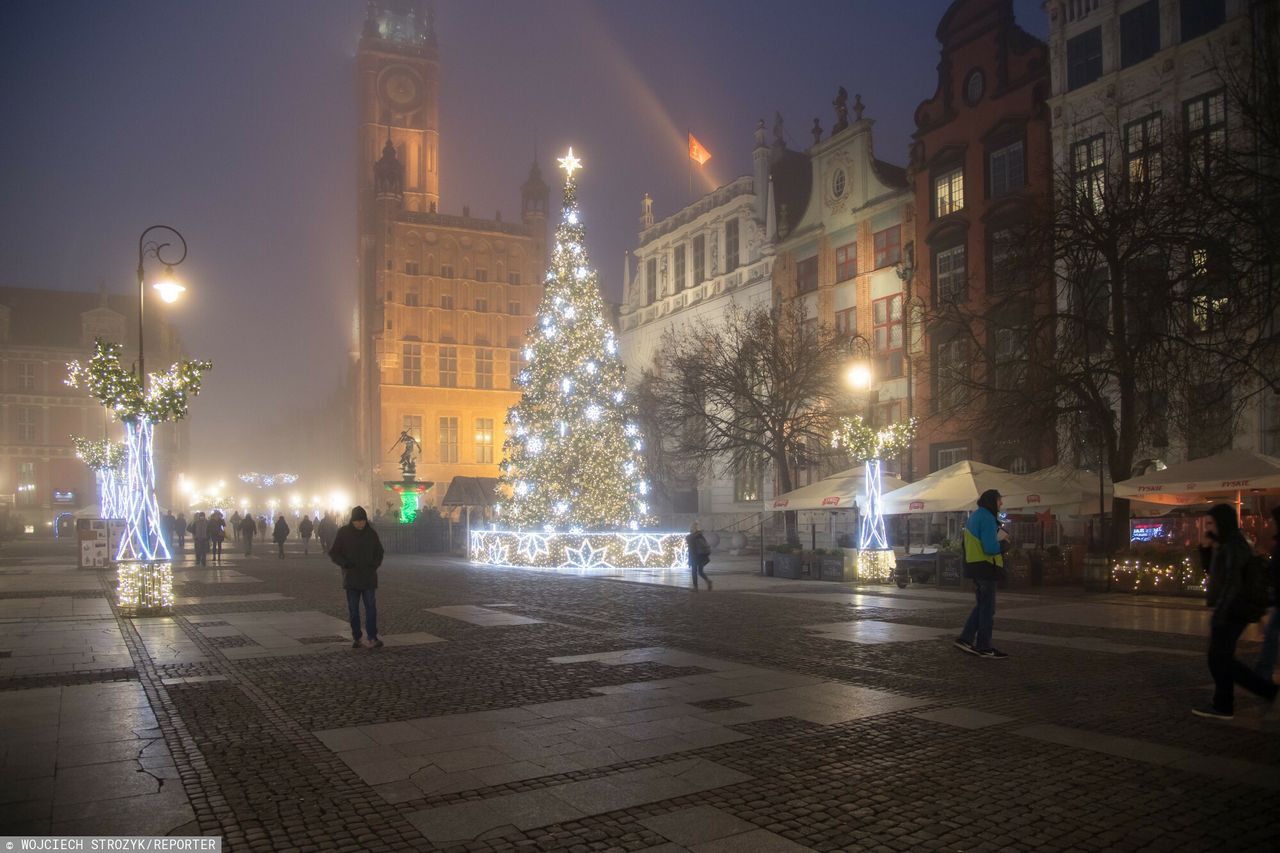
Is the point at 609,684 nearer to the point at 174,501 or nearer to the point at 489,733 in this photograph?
the point at 489,733

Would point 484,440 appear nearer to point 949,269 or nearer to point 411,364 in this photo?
point 411,364

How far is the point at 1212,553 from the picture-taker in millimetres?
8641

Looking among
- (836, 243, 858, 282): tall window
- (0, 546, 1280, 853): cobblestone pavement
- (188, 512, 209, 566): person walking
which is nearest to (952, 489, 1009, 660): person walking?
(0, 546, 1280, 853): cobblestone pavement

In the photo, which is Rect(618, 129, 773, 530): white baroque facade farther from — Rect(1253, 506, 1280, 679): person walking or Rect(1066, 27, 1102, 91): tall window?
Rect(1253, 506, 1280, 679): person walking

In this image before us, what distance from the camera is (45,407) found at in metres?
80.5

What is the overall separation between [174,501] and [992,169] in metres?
81.9

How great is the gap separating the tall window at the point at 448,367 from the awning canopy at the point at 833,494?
54977mm

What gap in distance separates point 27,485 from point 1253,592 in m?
88.5

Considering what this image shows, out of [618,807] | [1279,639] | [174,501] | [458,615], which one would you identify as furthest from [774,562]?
[174,501]

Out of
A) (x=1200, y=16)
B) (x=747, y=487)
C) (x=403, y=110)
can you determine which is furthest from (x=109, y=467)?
(x=403, y=110)

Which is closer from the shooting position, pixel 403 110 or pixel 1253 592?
pixel 1253 592

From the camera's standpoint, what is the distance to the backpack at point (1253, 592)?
308 inches

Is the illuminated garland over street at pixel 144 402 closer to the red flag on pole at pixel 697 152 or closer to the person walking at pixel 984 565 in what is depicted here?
the person walking at pixel 984 565

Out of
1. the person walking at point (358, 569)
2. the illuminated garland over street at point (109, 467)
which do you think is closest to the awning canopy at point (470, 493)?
the illuminated garland over street at point (109, 467)
